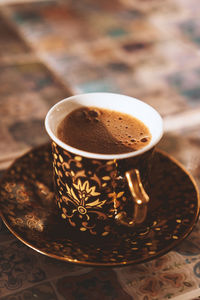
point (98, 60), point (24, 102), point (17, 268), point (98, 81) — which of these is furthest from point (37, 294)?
point (98, 60)

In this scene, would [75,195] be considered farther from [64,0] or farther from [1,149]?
[64,0]

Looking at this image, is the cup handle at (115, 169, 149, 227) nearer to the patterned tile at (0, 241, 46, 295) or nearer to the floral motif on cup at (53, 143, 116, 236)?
the floral motif on cup at (53, 143, 116, 236)

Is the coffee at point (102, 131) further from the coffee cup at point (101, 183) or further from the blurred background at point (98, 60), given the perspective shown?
the blurred background at point (98, 60)

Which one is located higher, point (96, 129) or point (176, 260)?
point (96, 129)

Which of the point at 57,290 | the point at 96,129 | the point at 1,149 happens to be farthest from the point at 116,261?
the point at 1,149

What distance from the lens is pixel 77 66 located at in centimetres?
108

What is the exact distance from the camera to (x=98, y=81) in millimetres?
1023

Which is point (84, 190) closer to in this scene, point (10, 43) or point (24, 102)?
point (24, 102)

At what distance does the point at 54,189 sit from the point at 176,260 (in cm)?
22

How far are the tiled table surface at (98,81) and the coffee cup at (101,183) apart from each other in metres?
0.07

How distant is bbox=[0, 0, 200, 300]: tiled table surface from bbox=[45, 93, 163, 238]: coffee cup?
0.07 meters

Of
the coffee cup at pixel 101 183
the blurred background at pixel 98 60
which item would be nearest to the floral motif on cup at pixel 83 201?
the coffee cup at pixel 101 183

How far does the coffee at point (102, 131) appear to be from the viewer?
1.88ft

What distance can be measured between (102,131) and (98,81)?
0.45 metres
